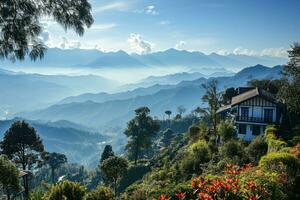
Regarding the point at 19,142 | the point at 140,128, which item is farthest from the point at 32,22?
the point at 140,128

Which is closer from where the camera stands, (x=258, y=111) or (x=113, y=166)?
(x=113, y=166)

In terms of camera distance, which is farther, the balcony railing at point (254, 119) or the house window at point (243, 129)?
the house window at point (243, 129)

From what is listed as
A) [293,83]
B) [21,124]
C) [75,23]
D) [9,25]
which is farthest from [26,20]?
[21,124]

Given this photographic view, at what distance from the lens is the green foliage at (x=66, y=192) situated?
1889 centimetres

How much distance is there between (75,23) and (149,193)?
706 cm

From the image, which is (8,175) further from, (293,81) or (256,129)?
(256,129)

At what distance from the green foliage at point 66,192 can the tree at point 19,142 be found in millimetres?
27481

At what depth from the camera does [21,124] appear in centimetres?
4619

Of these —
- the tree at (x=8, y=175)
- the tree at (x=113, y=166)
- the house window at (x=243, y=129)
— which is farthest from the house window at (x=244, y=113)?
the tree at (x=8, y=175)

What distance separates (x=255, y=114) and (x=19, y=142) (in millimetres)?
29790

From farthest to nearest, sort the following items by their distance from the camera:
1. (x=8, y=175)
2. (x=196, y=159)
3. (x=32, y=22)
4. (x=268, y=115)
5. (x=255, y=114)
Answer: (x=255, y=114) → (x=268, y=115) → (x=196, y=159) → (x=8, y=175) → (x=32, y=22)

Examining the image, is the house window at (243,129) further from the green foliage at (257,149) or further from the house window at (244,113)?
the green foliage at (257,149)

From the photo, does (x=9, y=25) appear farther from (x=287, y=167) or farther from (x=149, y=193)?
(x=287, y=167)

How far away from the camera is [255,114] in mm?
45938
